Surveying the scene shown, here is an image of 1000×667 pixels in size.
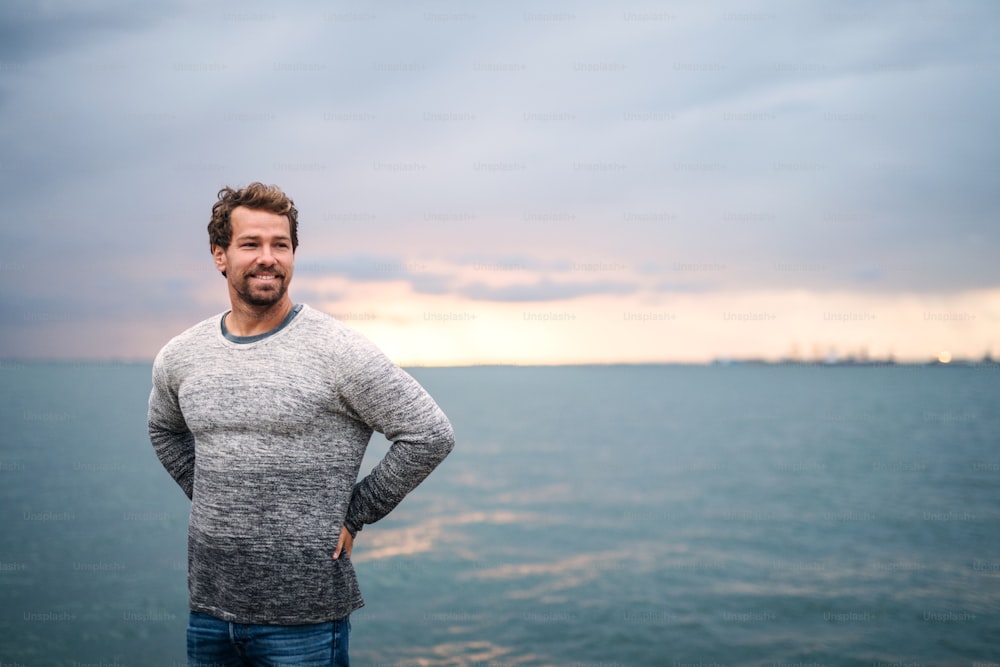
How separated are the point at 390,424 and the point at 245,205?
89 centimetres

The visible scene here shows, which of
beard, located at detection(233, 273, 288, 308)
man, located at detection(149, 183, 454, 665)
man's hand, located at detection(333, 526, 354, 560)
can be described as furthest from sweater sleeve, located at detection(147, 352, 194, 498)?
man's hand, located at detection(333, 526, 354, 560)

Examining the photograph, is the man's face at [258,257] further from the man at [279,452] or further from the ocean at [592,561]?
the ocean at [592,561]

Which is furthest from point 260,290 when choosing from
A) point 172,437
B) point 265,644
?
point 265,644

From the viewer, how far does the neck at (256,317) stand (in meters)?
2.54

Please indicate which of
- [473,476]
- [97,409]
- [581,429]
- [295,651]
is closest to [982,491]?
[473,476]

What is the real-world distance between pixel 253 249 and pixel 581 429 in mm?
68831

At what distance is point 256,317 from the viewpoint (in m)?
2.55

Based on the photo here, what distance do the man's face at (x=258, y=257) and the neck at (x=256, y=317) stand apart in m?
0.04

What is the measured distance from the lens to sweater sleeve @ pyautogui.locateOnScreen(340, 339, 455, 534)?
2422mm

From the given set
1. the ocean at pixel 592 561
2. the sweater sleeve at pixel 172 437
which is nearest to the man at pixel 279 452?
the sweater sleeve at pixel 172 437

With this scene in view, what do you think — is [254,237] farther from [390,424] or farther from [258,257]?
[390,424]

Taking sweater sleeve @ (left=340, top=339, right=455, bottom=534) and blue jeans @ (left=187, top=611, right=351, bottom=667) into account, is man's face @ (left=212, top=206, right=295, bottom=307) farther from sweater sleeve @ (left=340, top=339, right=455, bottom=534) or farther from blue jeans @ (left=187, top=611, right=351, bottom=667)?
blue jeans @ (left=187, top=611, right=351, bottom=667)

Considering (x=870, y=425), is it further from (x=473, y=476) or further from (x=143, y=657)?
(x=143, y=657)

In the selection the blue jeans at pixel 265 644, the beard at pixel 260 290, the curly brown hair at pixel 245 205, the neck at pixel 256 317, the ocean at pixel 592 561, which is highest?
the curly brown hair at pixel 245 205
